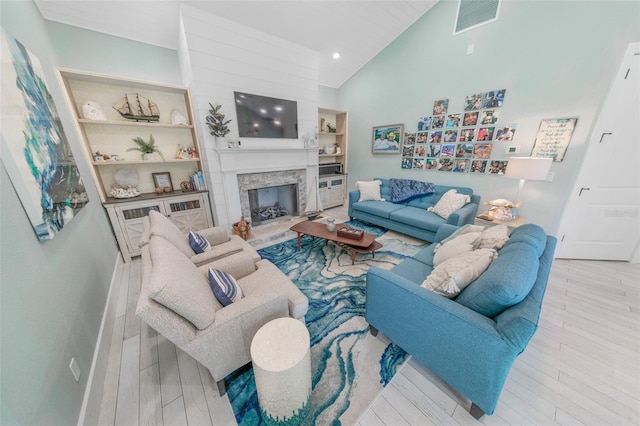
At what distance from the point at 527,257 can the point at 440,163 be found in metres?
2.80

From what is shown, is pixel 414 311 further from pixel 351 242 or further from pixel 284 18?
pixel 284 18

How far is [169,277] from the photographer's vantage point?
96 centimetres

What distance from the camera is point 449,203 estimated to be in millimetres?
2963

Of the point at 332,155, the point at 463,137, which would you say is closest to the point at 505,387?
the point at 463,137

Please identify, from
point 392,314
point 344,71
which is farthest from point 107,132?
point 344,71

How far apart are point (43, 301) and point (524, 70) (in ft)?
15.6

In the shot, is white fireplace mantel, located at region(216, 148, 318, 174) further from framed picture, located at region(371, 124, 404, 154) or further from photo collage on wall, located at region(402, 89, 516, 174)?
photo collage on wall, located at region(402, 89, 516, 174)

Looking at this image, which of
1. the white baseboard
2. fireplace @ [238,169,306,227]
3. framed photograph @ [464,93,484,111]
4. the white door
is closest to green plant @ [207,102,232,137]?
fireplace @ [238,169,306,227]

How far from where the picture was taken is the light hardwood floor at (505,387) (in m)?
1.12

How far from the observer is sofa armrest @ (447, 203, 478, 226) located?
2667 millimetres

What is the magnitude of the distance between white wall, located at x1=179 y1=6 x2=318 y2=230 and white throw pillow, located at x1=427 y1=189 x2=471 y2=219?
2535mm

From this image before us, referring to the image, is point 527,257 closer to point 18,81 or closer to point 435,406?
point 435,406

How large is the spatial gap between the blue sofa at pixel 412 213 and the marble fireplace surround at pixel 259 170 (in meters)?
1.06

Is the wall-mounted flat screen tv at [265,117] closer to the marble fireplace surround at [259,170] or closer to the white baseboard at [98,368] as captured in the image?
the marble fireplace surround at [259,170]
